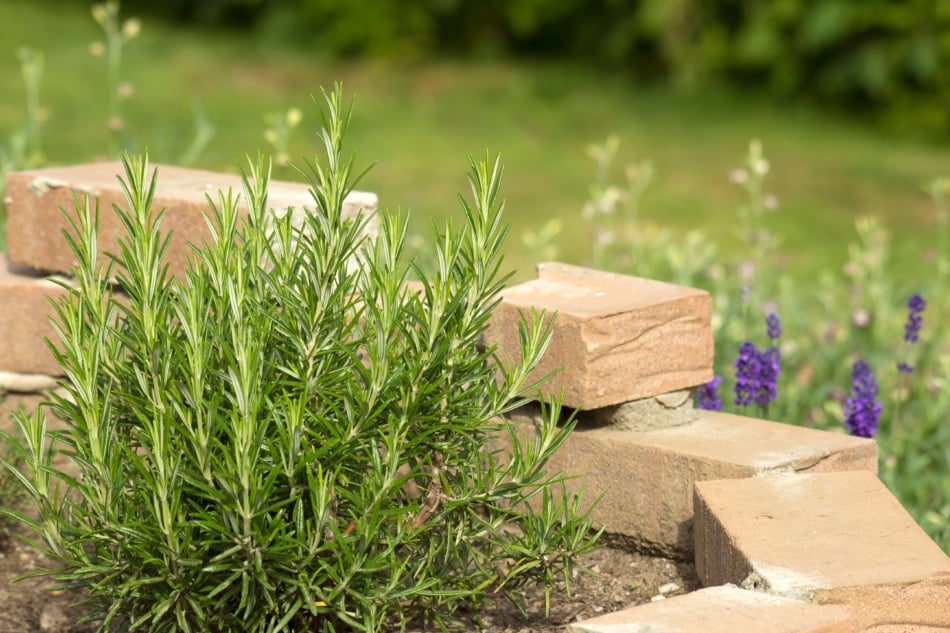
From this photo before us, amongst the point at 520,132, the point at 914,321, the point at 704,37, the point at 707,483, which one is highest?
the point at 704,37

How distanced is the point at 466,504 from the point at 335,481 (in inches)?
9.9

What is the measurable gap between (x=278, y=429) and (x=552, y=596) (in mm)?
811

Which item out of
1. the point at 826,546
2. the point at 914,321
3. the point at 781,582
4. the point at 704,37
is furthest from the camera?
the point at 704,37

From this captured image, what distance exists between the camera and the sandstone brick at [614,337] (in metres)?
3.05

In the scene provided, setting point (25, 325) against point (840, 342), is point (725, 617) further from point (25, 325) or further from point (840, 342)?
point (840, 342)

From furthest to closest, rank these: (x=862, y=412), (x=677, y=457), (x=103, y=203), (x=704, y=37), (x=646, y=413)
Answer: (x=704, y=37), (x=862, y=412), (x=103, y=203), (x=646, y=413), (x=677, y=457)

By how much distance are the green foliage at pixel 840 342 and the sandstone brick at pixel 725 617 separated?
1326 mm

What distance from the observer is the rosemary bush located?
92.7 inches

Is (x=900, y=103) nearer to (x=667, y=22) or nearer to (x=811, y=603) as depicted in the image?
(x=667, y=22)

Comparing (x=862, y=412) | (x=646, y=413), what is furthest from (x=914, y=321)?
(x=646, y=413)

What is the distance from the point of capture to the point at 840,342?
494 cm

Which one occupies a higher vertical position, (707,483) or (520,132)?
(520,132)

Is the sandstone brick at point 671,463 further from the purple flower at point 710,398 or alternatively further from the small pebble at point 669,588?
the purple flower at point 710,398

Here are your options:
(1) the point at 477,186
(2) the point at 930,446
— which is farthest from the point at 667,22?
(1) the point at 477,186
